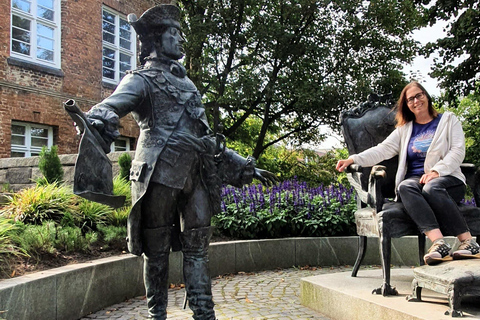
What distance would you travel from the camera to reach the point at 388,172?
Answer: 478 cm

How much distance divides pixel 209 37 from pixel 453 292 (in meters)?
13.7

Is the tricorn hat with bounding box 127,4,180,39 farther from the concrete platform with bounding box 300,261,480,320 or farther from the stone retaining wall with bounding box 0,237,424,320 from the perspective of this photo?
the concrete platform with bounding box 300,261,480,320

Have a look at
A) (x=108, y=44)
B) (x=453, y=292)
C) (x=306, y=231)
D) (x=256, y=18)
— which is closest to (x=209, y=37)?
(x=256, y=18)

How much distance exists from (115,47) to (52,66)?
258 centimetres

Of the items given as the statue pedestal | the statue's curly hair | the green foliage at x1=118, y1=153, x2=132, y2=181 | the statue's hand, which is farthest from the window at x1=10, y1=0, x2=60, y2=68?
the statue pedestal

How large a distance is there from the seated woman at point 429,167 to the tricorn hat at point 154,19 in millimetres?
1973

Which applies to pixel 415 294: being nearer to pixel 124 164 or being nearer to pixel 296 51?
pixel 124 164

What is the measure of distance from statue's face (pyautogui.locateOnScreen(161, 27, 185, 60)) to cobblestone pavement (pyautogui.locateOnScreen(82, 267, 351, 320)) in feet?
7.85

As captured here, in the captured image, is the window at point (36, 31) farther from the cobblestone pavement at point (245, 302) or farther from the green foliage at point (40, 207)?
the cobblestone pavement at point (245, 302)

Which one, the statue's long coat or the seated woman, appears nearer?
the statue's long coat

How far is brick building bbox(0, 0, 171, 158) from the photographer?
11.6 metres

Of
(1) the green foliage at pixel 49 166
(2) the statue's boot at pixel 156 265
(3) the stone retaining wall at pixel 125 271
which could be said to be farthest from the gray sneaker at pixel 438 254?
(1) the green foliage at pixel 49 166

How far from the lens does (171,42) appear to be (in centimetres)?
313

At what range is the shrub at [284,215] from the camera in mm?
7207
